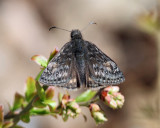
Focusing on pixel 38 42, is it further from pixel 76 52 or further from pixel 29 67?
pixel 76 52

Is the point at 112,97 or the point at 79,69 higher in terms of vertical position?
the point at 79,69

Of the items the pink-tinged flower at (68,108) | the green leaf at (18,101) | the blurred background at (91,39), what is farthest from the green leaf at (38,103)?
the blurred background at (91,39)

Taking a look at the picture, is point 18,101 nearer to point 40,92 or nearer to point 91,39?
point 40,92

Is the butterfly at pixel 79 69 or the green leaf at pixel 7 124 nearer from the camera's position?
the green leaf at pixel 7 124

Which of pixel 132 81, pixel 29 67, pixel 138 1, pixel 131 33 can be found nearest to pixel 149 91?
pixel 132 81

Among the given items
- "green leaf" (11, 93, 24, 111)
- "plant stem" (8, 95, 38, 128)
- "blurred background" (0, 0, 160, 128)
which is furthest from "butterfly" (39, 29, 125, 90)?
"blurred background" (0, 0, 160, 128)

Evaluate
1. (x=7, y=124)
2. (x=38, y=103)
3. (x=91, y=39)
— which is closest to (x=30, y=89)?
(x=38, y=103)

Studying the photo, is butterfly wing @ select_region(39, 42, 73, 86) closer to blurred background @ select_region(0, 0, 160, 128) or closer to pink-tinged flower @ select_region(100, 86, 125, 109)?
pink-tinged flower @ select_region(100, 86, 125, 109)

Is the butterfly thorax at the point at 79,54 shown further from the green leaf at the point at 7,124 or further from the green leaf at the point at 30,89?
the green leaf at the point at 7,124
